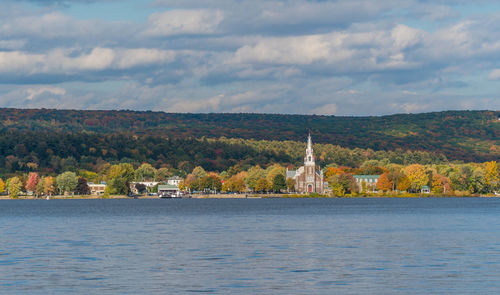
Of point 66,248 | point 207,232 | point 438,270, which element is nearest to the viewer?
point 438,270

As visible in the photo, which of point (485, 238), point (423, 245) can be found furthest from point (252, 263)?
point (485, 238)

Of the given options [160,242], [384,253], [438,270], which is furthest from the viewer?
[160,242]

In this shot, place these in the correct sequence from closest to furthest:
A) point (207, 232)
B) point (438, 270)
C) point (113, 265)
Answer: point (438, 270) < point (113, 265) < point (207, 232)

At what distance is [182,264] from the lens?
4266cm

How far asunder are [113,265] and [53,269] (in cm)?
326

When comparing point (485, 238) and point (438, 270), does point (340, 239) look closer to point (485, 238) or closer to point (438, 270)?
point (485, 238)

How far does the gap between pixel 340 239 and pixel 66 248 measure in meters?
20.2

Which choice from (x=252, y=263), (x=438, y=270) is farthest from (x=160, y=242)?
(x=438, y=270)

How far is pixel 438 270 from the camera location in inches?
1549

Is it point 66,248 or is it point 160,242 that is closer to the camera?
point 66,248

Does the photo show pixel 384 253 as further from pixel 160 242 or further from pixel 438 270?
pixel 160 242

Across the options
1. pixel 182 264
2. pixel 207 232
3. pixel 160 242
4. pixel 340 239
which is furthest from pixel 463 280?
pixel 207 232

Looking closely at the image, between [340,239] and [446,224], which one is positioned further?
[446,224]

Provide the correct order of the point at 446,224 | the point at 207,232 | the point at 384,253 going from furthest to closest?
1. the point at 446,224
2. the point at 207,232
3. the point at 384,253
